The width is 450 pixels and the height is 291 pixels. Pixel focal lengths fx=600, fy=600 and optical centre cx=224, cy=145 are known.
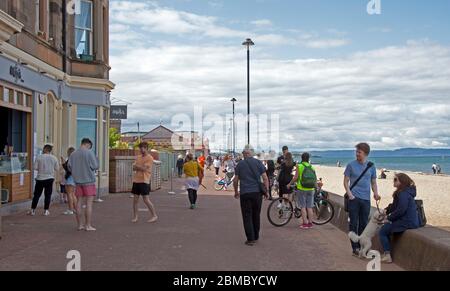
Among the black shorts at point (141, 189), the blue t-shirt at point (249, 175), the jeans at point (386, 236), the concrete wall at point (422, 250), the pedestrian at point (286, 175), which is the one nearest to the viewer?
the concrete wall at point (422, 250)

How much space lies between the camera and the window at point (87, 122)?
21406 millimetres

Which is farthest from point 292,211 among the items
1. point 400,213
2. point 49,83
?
point 49,83

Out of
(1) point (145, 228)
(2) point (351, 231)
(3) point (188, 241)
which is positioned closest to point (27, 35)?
(1) point (145, 228)

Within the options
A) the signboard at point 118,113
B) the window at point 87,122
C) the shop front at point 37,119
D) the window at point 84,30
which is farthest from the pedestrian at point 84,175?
the signboard at point 118,113

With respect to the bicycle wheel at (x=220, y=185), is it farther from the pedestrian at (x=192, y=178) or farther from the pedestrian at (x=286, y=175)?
the pedestrian at (x=286, y=175)

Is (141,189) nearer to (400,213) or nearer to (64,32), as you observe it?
(400,213)

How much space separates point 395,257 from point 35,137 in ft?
36.6

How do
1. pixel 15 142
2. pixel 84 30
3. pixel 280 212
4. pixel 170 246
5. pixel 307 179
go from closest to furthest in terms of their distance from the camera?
pixel 170 246 < pixel 307 179 < pixel 280 212 < pixel 15 142 < pixel 84 30

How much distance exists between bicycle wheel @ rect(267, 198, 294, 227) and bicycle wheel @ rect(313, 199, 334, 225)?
30.3 inches

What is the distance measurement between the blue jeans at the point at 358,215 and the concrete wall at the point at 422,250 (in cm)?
45

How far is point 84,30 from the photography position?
22000 millimetres

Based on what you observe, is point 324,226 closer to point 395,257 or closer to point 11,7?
point 395,257

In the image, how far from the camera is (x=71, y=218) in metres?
14.0

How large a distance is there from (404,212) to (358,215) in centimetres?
90
